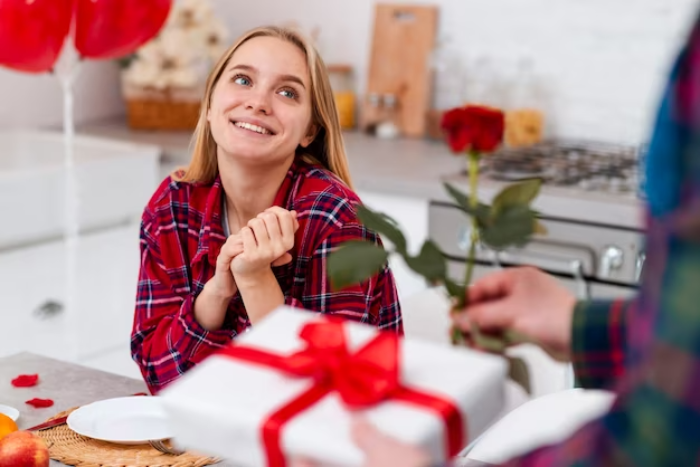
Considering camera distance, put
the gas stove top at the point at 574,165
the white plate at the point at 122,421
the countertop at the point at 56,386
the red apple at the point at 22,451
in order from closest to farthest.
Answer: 1. the red apple at the point at 22,451
2. the white plate at the point at 122,421
3. the countertop at the point at 56,386
4. the gas stove top at the point at 574,165

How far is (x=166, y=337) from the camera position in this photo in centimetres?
166

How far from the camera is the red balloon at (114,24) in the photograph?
2.36 meters

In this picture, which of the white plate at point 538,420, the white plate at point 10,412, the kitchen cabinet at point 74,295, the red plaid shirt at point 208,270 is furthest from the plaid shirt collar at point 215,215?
the kitchen cabinet at point 74,295

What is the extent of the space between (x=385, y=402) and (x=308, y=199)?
919 millimetres

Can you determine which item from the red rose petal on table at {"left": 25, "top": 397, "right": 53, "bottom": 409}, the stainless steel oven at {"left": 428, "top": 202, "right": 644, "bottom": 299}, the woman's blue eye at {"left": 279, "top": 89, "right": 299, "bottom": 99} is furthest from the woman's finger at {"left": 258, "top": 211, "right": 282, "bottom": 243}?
the stainless steel oven at {"left": 428, "top": 202, "right": 644, "bottom": 299}

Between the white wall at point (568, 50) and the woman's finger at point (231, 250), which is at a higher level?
the white wall at point (568, 50)

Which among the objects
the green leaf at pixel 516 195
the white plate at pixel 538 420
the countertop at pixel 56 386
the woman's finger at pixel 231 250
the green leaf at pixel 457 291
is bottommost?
the white plate at pixel 538 420

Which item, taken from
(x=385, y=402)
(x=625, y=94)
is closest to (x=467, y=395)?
(x=385, y=402)

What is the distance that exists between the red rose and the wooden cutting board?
263 centimetres

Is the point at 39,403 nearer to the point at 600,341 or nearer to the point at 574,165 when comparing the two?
the point at 600,341

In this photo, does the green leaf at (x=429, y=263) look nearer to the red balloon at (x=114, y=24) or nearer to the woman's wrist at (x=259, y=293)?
the woman's wrist at (x=259, y=293)

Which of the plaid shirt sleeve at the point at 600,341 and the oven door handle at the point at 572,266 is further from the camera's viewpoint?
the oven door handle at the point at 572,266

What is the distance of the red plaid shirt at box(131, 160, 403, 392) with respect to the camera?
1641 mm

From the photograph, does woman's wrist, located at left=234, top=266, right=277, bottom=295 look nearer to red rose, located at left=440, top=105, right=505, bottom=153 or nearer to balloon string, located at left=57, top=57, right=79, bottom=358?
red rose, located at left=440, top=105, right=505, bottom=153
